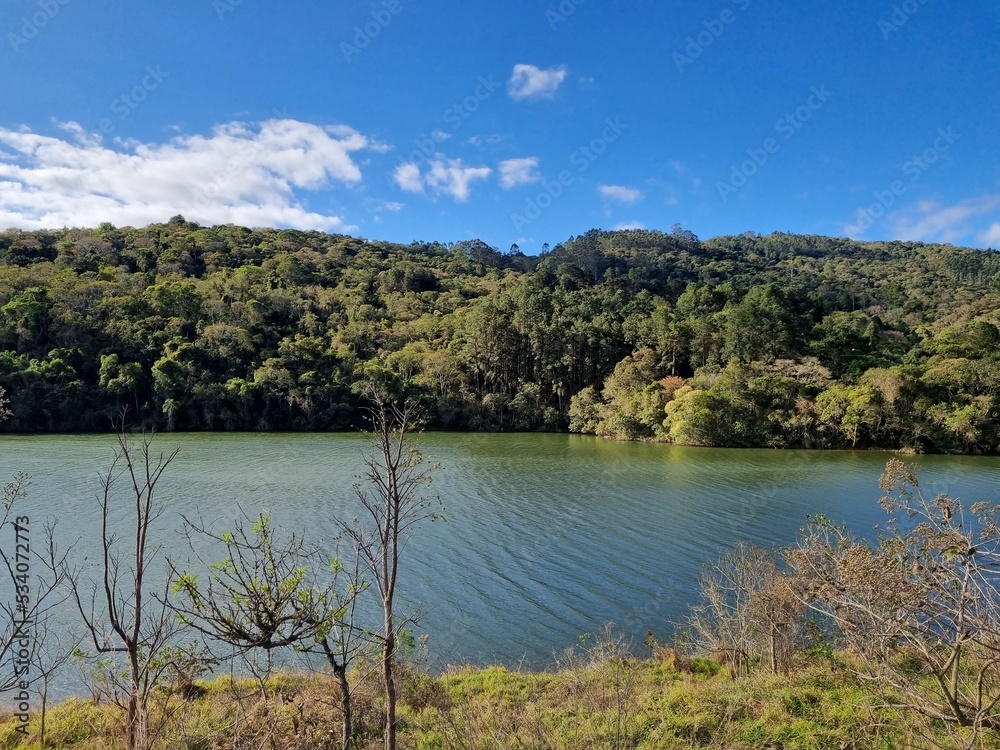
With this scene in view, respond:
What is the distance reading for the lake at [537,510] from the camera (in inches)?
484

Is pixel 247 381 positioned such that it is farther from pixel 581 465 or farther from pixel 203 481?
pixel 581 465

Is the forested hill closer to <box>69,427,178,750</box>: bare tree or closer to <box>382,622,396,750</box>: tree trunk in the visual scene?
<box>69,427,178,750</box>: bare tree

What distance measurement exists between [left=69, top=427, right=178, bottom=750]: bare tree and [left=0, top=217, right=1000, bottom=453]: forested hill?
25.7 m

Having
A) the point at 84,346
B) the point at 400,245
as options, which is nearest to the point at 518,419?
the point at 84,346

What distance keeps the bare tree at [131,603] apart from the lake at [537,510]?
43.7 inches

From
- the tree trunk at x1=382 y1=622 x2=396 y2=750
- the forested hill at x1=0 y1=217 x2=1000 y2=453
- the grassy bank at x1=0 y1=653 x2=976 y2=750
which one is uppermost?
the forested hill at x1=0 y1=217 x2=1000 y2=453

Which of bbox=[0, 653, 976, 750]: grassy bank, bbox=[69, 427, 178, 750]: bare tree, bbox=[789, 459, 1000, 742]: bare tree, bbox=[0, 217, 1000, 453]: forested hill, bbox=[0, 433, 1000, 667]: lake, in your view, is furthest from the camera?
bbox=[0, 217, 1000, 453]: forested hill

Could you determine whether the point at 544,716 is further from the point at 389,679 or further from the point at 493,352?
the point at 493,352

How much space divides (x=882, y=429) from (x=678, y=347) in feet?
58.7

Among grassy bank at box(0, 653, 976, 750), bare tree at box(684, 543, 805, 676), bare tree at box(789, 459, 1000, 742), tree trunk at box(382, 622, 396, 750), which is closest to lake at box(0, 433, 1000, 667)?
bare tree at box(684, 543, 805, 676)

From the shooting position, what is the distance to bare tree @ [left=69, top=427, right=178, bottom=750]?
13.7 feet

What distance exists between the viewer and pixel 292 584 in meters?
4.83

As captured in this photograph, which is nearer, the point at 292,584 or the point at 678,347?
the point at 292,584

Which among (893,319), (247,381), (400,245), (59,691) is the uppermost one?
(400,245)
